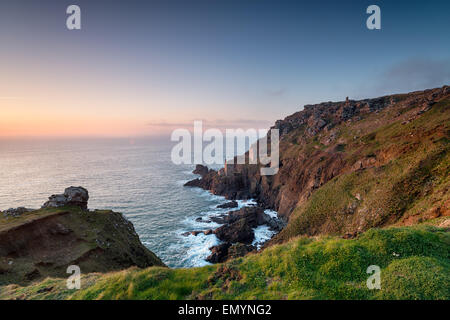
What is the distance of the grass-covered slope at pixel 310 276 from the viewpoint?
28.8ft

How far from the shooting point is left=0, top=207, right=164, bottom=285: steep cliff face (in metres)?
19.1

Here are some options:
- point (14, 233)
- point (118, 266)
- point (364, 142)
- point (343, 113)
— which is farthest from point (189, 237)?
point (343, 113)

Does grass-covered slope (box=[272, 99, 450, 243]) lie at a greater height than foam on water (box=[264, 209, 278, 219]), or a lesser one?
greater

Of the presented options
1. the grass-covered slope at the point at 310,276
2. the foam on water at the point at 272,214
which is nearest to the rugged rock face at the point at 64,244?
the grass-covered slope at the point at 310,276

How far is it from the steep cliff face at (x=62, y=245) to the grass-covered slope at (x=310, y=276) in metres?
7.51

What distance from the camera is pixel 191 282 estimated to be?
1036 cm

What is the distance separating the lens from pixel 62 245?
23234 millimetres

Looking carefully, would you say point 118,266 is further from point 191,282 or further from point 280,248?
point 280,248

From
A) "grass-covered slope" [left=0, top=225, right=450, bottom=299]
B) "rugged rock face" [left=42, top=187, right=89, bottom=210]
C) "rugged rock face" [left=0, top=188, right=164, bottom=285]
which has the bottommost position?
"rugged rock face" [left=0, top=188, right=164, bottom=285]

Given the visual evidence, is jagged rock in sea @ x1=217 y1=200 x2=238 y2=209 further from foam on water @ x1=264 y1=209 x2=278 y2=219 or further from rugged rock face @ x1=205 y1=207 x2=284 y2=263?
foam on water @ x1=264 y1=209 x2=278 y2=219

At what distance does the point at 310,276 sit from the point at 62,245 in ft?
93.4

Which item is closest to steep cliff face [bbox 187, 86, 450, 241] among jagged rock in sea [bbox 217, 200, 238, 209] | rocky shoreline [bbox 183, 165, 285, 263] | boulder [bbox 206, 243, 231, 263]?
rocky shoreline [bbox 183, 165, 285, 263]

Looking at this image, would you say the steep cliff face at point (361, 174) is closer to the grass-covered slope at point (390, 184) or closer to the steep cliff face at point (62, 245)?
Answer: the grass-covered slope at point (390, 184)

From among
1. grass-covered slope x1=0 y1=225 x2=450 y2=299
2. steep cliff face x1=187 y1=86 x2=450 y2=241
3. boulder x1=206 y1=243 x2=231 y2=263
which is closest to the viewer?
grass-covered slope x1=0 y1=225 x2=450 y2=299
